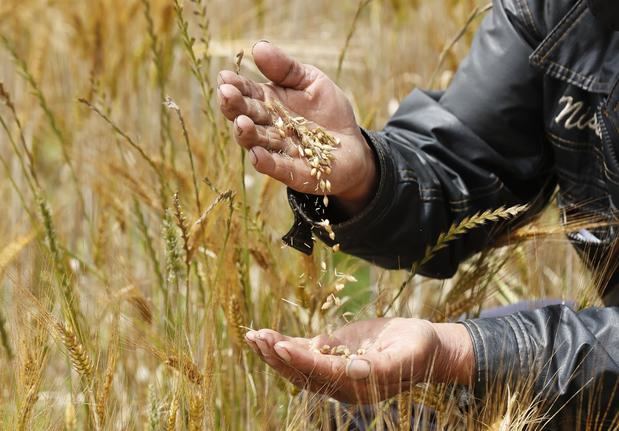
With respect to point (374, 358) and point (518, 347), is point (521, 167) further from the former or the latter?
point (374, 358)

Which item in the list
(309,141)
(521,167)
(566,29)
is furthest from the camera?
(521,167)

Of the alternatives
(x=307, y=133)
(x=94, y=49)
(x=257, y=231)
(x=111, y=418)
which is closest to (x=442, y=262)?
(x=257, y=231)

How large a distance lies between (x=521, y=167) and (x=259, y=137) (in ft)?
1.90

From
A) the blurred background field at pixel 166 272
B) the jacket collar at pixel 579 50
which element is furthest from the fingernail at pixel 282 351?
the jacket collar at pixel 579 50

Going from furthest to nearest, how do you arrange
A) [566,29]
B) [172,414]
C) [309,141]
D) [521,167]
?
[521,167], [566,29], [309,141], [172,414]

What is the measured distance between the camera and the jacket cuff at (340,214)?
1.25 m

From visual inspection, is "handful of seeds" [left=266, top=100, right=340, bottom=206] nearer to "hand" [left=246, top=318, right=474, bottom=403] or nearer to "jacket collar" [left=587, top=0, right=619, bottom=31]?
"hand" [left=246, top=318, right=474, bottom=403]

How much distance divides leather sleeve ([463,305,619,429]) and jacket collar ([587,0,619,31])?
419mm

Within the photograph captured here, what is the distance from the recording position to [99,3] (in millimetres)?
2441

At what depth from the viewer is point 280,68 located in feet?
3.89

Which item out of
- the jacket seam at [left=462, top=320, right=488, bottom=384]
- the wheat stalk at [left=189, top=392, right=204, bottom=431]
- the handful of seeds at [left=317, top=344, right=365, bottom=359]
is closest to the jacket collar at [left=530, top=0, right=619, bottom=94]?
the jacket seam at [left=462, top=320, right=488, bottom=384]

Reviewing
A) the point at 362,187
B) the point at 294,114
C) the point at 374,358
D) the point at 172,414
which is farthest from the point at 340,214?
the point at 172,414

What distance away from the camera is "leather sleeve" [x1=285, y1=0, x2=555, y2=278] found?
142 cm

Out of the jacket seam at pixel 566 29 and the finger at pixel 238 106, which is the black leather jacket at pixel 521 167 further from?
the finger at pixel 238 106
